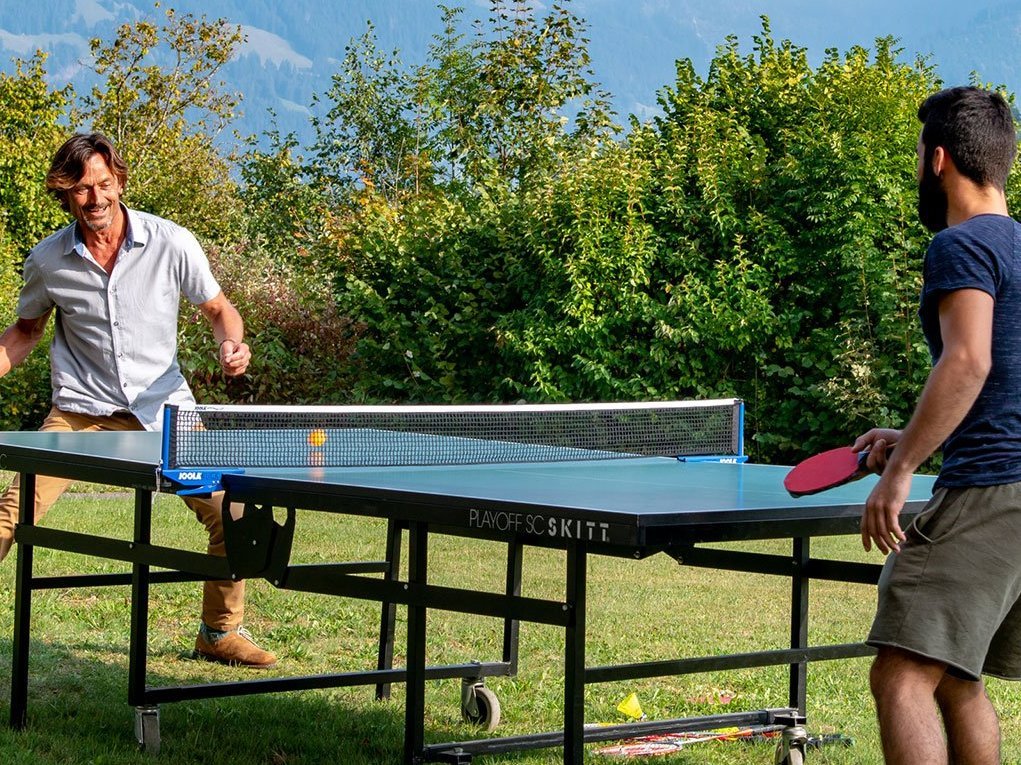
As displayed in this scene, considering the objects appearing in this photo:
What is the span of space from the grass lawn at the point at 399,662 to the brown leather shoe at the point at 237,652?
65 mm

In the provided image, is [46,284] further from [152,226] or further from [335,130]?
[335,130]

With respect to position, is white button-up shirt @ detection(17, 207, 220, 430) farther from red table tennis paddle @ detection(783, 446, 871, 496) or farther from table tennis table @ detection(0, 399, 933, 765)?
red table tennis paddle @ detection(783, 446, 871, 496)

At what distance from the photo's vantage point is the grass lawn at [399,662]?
519cm

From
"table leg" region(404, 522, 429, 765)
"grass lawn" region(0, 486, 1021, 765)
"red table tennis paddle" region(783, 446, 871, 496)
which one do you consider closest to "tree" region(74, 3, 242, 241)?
"grass lawn" region(0, 486, 1021, 765)

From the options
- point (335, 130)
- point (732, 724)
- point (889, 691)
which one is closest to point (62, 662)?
point (732, 724)

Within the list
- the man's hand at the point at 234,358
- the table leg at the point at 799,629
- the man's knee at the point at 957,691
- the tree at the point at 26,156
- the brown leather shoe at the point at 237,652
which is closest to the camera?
the man's knee at the point at 957,691

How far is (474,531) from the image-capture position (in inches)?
163

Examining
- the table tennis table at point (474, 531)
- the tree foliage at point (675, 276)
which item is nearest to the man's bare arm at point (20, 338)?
the table tennis table at point (474, 531)

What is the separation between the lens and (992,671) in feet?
11.9

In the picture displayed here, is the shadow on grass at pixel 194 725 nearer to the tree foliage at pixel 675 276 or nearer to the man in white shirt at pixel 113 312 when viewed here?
the man in white shirt at pixel 113 312

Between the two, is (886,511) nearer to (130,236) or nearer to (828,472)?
(828,472)

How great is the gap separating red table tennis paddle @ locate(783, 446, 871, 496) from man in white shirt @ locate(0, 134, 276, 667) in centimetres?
284

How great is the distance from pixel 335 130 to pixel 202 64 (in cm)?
277

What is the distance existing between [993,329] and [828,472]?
0.55 metres
